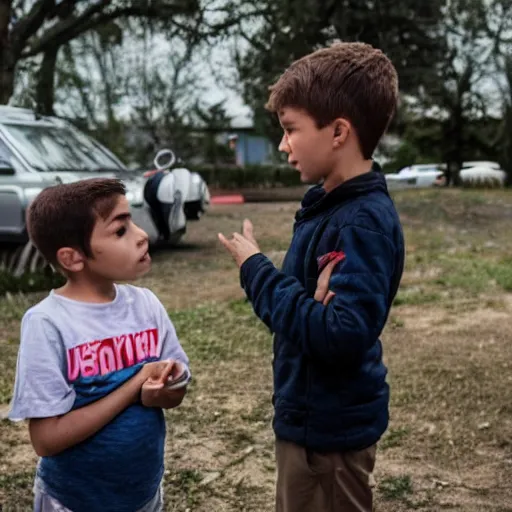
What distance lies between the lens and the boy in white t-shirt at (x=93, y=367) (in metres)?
1.67

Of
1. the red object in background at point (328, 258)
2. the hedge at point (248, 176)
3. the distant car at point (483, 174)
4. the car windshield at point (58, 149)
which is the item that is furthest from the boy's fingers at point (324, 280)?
the hedge at point (248, 176)

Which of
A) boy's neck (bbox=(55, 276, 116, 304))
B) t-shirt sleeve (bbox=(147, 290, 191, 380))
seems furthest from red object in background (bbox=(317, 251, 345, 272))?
boy's neck (bbox=(55, 276, 116, 304))

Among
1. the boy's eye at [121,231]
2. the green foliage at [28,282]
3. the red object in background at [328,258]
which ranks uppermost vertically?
the boy's eye at [121,231]

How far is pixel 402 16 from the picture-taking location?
22.0m

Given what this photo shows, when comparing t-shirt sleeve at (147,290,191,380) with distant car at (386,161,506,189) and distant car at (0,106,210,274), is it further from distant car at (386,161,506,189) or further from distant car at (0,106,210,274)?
distant car at (386,161,506,189)

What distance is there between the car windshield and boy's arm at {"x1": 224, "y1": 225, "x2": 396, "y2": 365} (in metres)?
6.34

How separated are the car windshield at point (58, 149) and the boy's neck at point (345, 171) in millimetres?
6239

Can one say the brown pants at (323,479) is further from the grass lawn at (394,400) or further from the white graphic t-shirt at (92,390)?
the grass lawn at (394,400)

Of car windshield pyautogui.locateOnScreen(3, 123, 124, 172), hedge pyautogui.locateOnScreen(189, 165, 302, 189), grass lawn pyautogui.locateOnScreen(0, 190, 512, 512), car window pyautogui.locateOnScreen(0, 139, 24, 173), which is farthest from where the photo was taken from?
hedge pyautogui.locateOnScreen(189, 165, 302, 189)

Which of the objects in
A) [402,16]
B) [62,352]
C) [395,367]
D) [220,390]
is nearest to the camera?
[62,352]

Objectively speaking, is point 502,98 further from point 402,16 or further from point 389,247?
point 389,247

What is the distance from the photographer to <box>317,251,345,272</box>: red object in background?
5.60 ft

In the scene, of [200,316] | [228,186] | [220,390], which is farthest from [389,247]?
[228,186]

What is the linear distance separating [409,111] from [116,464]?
95.2 feet
